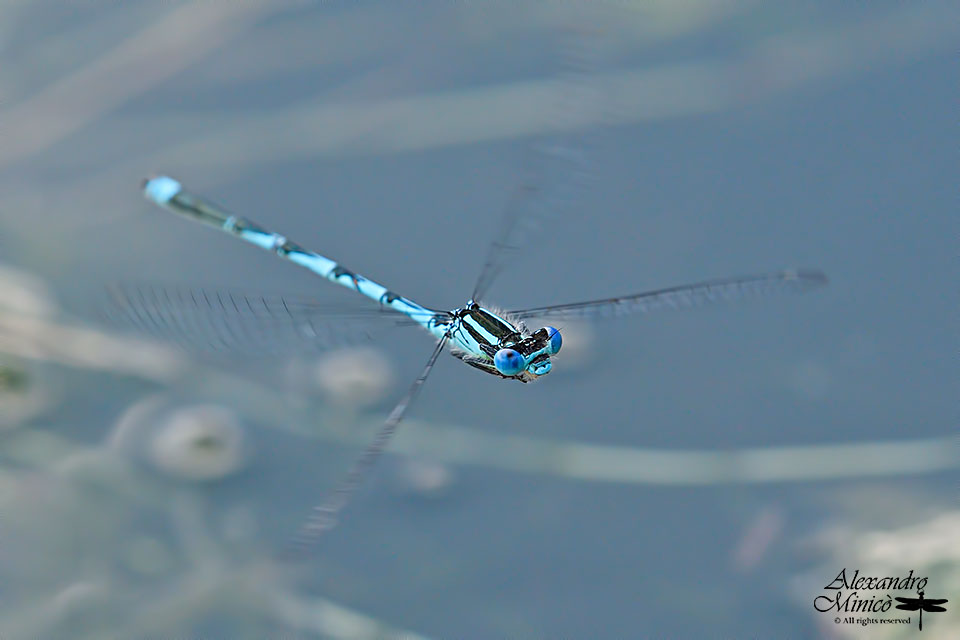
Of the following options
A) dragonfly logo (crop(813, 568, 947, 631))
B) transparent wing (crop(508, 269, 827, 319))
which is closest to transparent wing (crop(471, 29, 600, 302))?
transparent wing (crop(508, 269, 827, 319))

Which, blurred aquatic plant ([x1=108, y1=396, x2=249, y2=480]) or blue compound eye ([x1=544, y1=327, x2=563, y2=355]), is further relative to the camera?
blurred aquatic plant ([x1=108, y1=396, x2=249, y2=480])

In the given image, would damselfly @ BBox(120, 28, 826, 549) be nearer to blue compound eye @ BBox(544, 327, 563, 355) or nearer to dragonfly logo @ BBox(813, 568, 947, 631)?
blue compound eye @ BBox(544, 327, 563, 355)

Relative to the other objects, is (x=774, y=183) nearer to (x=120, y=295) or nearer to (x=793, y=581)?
(x=793, y=581)

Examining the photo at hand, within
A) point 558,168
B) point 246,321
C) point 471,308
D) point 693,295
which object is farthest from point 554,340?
point 246,321

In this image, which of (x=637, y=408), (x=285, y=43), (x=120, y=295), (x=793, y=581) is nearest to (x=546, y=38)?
(x=285, y=43)

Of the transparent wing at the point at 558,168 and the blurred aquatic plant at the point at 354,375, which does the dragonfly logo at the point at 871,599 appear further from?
the blurred aquatic plant at the point at 354,375

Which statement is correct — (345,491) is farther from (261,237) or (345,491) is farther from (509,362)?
(261,237)

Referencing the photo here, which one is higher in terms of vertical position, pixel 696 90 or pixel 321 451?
pixel 696 90
